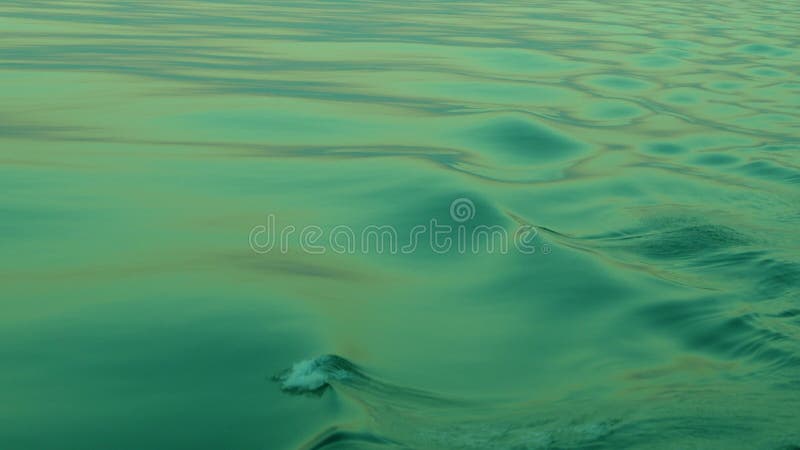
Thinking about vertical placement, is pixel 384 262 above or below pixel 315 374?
above

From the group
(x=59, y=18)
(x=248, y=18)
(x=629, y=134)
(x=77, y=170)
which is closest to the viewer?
(x=77, y=170)

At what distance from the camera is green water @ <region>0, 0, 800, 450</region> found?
1842 millimetres

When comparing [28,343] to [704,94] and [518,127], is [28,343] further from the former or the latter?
[704,94]

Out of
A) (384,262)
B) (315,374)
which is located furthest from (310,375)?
(384,262)

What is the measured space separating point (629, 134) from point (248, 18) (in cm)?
417

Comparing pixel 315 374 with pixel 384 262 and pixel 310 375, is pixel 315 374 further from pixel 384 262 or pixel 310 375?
Answer: pixel 384 262

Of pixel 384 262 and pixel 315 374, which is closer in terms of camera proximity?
pixel 315 374

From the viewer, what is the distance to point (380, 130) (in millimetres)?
4324

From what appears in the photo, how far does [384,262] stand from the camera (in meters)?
2.73

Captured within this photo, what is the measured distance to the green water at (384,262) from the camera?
72.5 inches

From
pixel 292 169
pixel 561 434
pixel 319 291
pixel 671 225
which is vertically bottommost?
pixel 561 434

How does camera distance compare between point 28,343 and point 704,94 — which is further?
point 704,94

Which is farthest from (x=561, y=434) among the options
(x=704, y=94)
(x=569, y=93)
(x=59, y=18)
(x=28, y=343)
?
(x=59, y=18)

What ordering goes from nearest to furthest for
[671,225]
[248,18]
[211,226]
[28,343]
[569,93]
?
1. [28,343]
2. [211,226]
3. [671,225]
4. [569,93]
5. [248,18]
